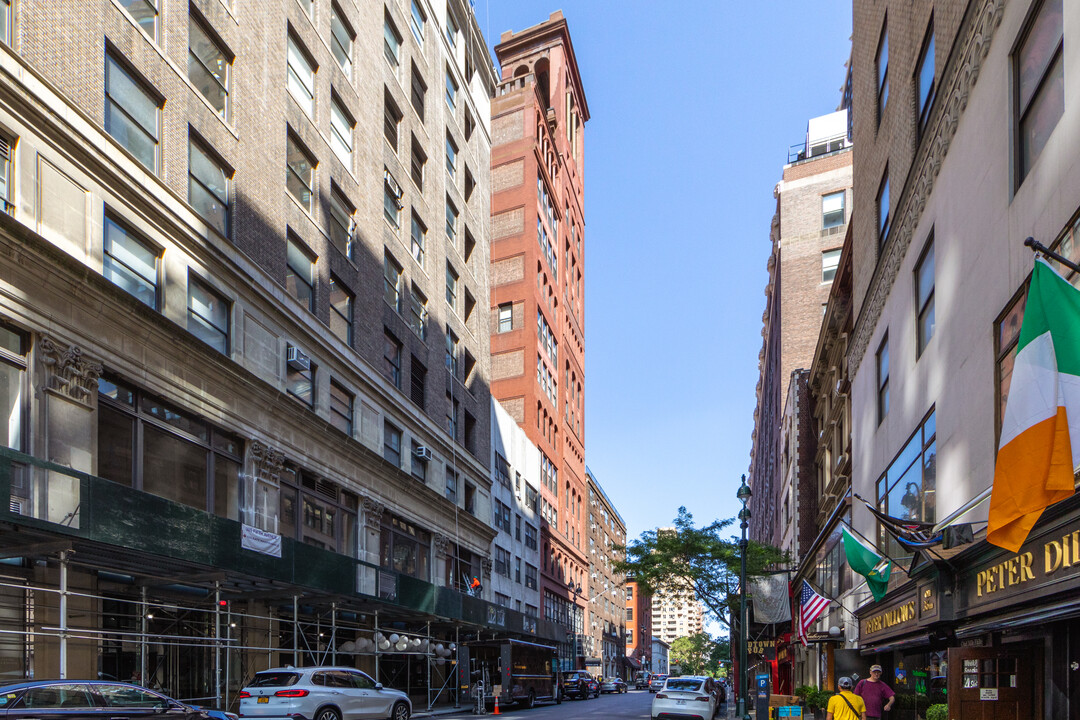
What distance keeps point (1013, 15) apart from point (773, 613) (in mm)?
37885

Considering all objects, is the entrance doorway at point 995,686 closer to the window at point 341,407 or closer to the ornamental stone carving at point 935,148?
the ornamental stone carving at point 935,148

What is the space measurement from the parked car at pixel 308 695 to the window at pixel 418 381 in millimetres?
18634

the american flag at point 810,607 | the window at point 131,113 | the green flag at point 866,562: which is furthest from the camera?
the american flag at point 810,607

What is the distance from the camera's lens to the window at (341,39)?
Result: 32.4 m

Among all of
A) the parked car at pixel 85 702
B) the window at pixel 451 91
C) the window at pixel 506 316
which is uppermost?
the window at pixel 451 91

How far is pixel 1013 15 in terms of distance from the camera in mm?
11727

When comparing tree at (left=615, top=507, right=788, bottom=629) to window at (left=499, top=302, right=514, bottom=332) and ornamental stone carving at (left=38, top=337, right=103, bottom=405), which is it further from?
ornamental stone carving at (left=38, top=337, right=103, bottom=405)

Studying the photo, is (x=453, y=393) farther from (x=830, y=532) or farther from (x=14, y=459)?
(x=14, y=459)

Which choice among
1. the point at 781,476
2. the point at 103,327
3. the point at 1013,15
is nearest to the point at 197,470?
the point at 103,327

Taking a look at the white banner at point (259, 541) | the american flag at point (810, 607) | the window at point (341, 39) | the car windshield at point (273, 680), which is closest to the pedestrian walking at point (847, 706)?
the car windshield at point (273, 680)

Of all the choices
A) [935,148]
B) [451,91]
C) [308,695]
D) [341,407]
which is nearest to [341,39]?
[451,91]

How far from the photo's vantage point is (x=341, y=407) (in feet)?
98.6

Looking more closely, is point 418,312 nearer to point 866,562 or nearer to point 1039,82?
point 866,562

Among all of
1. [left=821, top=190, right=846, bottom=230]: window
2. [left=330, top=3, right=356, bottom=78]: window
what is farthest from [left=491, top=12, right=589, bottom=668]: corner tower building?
[left=330, top=3, right=356, bottom=78]: window
